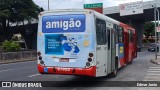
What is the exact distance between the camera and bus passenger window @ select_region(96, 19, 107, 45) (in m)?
13.9

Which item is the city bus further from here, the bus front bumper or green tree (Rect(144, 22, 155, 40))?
green tree (Rect(144, 22, 155, 40))

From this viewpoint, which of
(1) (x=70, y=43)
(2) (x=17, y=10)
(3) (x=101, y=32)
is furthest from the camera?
(2) (x=17, y=10)

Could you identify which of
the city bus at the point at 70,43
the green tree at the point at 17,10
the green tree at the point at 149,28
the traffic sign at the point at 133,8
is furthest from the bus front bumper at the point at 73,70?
the green tree at the point at 149,28

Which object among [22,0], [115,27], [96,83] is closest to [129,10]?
[22,0]

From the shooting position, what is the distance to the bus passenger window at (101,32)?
13852mm

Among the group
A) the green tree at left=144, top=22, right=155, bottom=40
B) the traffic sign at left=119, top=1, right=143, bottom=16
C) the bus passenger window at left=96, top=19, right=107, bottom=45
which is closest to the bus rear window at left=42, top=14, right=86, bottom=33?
the bus passenger window at left=96, top=19, right=107, bottom=45

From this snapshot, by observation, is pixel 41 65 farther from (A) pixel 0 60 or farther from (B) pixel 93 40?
(A) pixel 0 60

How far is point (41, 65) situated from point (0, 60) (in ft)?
69.2

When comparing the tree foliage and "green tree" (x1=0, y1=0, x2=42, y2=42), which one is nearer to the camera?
the tree foliage

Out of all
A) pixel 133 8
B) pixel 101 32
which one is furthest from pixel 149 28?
pixel 101 32

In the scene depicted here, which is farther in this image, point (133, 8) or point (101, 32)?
point (133, 8)

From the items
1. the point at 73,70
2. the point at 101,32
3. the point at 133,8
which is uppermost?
the point at 133,8

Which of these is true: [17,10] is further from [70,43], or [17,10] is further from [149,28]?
[149,28]

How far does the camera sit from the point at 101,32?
14.4 metres
